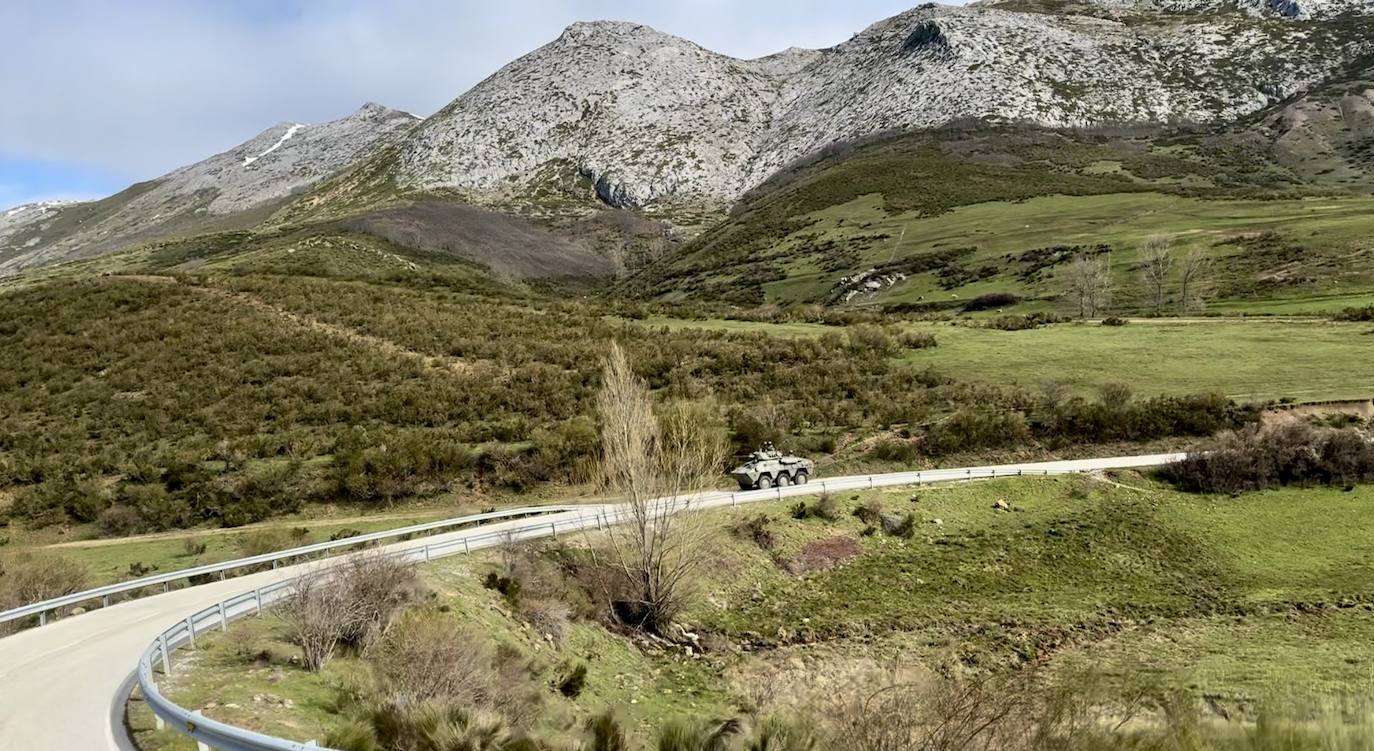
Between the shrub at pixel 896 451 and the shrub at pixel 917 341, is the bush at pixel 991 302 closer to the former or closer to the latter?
the shrub at pixel 917 341

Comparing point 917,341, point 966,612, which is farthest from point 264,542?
point 917,341

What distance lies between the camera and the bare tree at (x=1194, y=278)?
7082cm

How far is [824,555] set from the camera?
2533 cm

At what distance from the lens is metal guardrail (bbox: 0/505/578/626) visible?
16.5m

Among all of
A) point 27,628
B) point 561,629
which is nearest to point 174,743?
point 561,629

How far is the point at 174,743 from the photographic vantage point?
973 centimetres

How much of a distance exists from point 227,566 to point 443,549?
228 inches

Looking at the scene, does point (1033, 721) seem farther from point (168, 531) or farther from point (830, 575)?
point (168, 531)

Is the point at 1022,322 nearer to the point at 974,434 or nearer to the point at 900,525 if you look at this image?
the point at 974,434

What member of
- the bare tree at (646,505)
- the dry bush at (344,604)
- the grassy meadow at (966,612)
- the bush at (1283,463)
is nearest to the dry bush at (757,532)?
the grassy meadow at (966,612)

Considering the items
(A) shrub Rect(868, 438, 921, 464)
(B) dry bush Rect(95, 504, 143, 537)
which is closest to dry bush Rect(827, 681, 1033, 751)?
(A) shrub Rect(868, 438, 921, 464)

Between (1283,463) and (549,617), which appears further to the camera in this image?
(1283,463)

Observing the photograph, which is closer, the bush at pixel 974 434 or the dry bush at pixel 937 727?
the dry bush at pixel 937 727

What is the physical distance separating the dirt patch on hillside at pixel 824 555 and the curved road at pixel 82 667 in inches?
483
